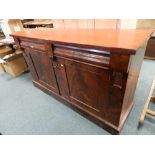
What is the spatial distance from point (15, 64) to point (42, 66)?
123cm

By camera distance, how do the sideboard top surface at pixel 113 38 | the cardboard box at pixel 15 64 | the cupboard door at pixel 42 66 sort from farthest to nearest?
the cardboard box at pixel 15 64, the cupboard door at pixel 42 66, the sideboard top surface at pixel 113 38

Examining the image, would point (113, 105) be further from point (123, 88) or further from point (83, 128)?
point (83, 128)

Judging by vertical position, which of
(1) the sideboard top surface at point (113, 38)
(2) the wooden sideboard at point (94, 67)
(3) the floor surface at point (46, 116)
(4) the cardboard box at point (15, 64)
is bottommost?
(3) the floor surface at point (46, 116)

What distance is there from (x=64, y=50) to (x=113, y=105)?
26.9 inches

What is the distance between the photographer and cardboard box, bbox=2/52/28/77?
2367 mm

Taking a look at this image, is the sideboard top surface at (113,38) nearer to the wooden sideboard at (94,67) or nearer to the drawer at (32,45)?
the wooden sideboard at (94,67)

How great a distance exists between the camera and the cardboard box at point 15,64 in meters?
2.37

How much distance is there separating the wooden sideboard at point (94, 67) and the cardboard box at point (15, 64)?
83 cm

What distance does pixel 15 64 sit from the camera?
98.0 inches

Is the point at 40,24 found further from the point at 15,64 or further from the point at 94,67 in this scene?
the point at 94,67

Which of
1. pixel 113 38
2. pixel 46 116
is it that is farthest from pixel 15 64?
pixel 113 38

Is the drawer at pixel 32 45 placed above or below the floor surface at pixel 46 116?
above

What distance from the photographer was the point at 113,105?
1070 mm

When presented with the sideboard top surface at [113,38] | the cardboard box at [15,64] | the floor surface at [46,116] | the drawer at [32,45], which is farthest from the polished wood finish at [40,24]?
the sideboard top surface at [113,38]
